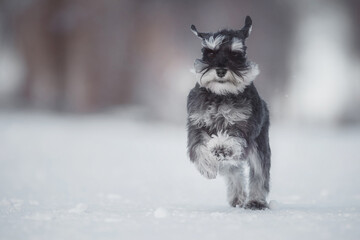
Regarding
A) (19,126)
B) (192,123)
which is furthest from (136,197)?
(19,126)

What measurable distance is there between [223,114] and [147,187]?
3.52 metres

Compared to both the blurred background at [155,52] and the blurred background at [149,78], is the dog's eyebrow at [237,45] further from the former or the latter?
the blurred background at [155,52]

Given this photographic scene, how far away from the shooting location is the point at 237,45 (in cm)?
502

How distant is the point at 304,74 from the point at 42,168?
37.8 feet

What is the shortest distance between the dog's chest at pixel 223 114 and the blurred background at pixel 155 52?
39.5 feet

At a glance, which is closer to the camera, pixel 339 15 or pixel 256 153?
pixel 256 153

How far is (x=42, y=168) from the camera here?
1027 centimetres

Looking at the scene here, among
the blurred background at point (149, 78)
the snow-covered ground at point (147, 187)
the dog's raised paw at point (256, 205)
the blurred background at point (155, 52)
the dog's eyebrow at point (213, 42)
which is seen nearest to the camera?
the snow-covered ground at point (147, 187)

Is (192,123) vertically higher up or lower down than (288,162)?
higher up

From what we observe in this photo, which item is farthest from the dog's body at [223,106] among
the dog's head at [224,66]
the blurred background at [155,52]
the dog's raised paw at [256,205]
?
the blurred background at [155,52]

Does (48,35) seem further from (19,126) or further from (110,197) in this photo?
(110,197)

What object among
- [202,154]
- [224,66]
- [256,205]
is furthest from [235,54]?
[256,205]

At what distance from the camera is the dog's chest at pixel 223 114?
16.3 feet

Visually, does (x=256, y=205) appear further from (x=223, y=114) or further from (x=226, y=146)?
(x=223, y=114)
